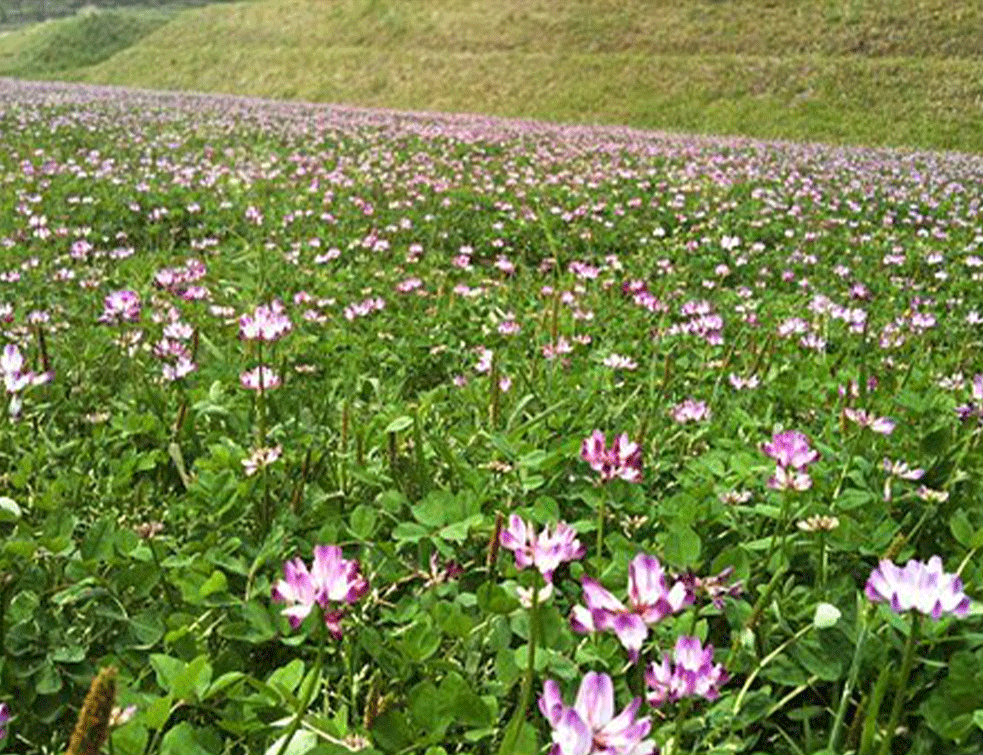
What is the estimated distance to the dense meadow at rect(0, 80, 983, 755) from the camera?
1.56 metres

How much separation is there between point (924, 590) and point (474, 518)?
3.75 feet

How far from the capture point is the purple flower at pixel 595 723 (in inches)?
41.7

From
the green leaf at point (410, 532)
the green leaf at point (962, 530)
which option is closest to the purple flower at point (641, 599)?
the green leaf at point (410, 532)

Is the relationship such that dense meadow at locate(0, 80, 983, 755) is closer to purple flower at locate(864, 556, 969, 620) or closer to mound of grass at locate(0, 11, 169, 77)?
purple flower at locate(864, 556, 969, 620)

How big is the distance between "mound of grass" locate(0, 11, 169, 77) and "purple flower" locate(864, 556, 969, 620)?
64.4 meters

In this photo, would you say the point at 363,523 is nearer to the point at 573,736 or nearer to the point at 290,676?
the point at 290,676

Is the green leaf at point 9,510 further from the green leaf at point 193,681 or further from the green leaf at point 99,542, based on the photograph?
the green leaf at point 193,681

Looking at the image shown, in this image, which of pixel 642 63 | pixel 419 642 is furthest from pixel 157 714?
pixel 642 63

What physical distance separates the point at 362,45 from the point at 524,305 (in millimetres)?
43805

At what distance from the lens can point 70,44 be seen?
61.3m

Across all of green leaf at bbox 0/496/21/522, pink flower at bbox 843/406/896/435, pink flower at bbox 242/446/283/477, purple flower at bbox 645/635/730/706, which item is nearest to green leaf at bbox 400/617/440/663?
purple flower at bbox 645/635/730/706

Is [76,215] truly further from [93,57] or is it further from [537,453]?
[93,57]

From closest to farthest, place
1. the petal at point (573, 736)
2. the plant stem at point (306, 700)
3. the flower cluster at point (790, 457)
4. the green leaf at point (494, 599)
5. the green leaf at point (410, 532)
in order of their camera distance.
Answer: the petal at point (573, 736) → the plant stem at point (306, 700) → the green leaf at point (494, 599) → the flower cluster at point (790, 457) → the green leaf at point (410, 532)

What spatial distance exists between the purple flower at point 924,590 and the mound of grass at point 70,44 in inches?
2537
